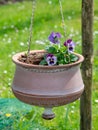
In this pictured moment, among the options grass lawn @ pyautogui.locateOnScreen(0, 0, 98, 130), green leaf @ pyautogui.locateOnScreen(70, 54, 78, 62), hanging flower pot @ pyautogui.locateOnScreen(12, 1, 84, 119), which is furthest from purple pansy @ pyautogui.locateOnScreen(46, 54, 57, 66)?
grass lawn @ pyautogui.locateOnScreen(0, 0, 98, 130)

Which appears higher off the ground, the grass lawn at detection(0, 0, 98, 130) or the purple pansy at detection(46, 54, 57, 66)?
the purple pansy at detection(46, 54, 57, 66)

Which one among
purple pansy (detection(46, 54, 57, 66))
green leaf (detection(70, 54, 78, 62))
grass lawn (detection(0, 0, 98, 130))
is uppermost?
purple pansy (detection(46, 54, 57, 66))

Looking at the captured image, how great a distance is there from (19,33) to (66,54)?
16.4 feet

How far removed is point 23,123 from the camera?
4.14 meters

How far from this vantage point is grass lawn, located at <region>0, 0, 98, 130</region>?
4.39 metres

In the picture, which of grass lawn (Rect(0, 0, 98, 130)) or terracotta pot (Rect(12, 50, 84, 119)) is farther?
grass lawn (Rect(0, 0, 98, 130))

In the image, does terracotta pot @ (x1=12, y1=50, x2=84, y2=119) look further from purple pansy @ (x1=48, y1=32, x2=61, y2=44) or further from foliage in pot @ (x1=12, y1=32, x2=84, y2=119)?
purple pansy @ (x1=48, y1=32, x2=61, y2=44)

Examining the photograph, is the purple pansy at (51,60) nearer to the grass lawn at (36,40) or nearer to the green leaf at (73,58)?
the green leaf at (73,58)

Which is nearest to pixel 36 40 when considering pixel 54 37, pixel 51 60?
pixel 54 37

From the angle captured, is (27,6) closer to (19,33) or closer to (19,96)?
(19,33)

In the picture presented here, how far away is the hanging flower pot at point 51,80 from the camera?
3.09m

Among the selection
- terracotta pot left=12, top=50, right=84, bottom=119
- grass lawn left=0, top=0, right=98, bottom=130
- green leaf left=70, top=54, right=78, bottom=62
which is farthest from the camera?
grass lawn left=0, top=0, right=98, bottom=130

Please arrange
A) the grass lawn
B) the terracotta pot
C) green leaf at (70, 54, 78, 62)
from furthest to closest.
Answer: the grass lawn < green leaf at (70, 54, 78, 62) < the terracotta pot

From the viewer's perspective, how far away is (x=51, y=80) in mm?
3102
